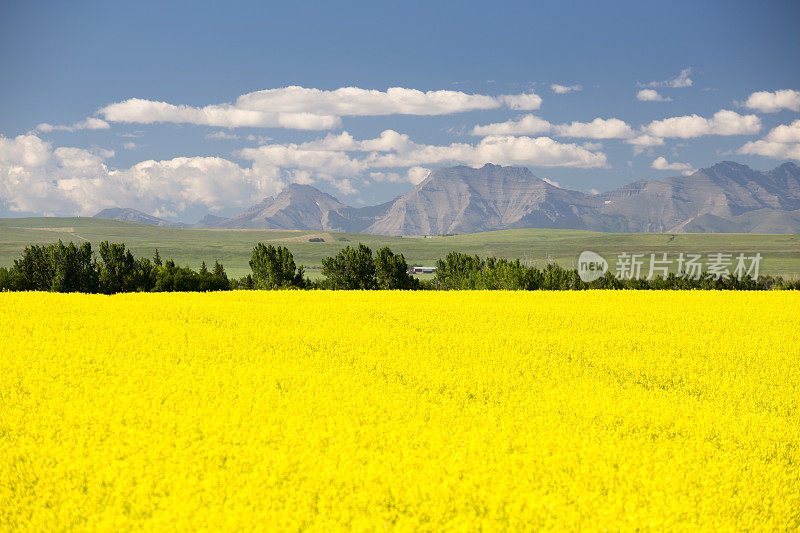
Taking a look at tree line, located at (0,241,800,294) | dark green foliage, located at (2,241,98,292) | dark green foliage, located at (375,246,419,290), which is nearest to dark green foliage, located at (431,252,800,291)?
tree line, located at (0,241,800,294)

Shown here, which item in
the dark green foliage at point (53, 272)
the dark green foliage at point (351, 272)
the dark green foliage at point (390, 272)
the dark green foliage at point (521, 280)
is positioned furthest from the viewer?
the dark green foliage at point (521, 280)

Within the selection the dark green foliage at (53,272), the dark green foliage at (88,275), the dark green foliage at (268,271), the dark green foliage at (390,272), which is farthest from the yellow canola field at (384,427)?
the dark green foliage at (390,272)

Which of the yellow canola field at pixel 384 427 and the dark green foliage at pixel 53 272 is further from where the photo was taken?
the dark green foliage at pixel 53 272

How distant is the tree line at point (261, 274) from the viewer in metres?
75.0

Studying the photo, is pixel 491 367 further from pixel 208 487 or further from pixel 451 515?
pixel 208 487

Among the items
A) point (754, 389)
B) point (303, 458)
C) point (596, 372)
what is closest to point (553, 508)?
point (303, 458)

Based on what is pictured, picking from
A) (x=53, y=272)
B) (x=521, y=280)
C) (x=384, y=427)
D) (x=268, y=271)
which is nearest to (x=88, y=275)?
(x=53, y=272)

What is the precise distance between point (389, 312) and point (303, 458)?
20.0 metres

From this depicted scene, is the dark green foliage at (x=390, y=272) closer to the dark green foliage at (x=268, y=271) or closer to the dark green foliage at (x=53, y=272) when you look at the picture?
the dark green foliage at (x=268, y=271)

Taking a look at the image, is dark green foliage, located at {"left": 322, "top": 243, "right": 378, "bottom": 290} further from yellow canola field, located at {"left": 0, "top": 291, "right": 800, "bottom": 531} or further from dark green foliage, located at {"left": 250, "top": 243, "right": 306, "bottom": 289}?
yellow canola field, located at {"left": 0, "top": 291, "right": 800, "bottom": 531}

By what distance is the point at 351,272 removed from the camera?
94938 mm

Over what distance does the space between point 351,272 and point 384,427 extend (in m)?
80.8

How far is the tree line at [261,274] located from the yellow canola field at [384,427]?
39843mm

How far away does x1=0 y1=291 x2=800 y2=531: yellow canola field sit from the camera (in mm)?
11281
